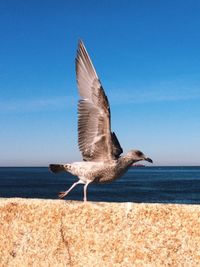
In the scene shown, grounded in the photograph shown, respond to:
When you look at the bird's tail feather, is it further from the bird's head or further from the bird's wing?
the bird's head

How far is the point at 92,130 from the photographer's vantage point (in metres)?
5.67

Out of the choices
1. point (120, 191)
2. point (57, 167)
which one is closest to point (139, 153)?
point (57, 167)

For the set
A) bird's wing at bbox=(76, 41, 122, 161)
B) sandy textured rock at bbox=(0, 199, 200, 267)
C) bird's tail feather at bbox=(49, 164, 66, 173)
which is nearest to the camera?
sandy textured rock at bbox=(0, 199, 200, 267)

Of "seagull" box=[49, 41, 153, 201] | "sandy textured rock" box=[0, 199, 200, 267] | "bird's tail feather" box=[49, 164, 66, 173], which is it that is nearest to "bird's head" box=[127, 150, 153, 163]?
"seagull" box=[49, 41, 153, 201]

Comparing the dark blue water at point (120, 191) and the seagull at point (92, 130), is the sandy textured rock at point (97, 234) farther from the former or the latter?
the dark blue water at point (120, 191)

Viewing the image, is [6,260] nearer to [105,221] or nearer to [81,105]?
[105,221]

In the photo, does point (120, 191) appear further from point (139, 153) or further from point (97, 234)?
point (97, 234)

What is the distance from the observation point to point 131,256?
4.05 meters

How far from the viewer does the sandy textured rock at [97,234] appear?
12.9 ft

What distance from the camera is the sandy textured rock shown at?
392cm

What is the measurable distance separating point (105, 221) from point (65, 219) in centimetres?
38

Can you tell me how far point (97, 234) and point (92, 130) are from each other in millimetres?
1722

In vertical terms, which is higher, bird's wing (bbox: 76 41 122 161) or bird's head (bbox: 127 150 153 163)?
bird's wing (bbox: 76 41 122 161)

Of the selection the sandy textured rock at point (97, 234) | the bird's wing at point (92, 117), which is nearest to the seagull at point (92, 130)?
the bird's wing at point (92, 117)
